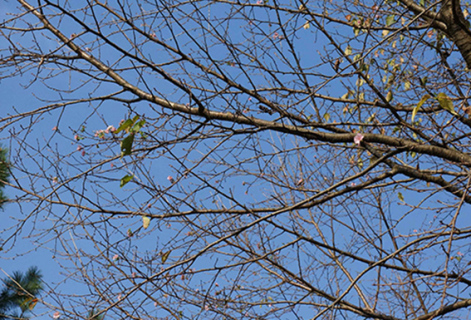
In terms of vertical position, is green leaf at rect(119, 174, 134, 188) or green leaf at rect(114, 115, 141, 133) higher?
green leaf at rect(114, 115, 141, 133)

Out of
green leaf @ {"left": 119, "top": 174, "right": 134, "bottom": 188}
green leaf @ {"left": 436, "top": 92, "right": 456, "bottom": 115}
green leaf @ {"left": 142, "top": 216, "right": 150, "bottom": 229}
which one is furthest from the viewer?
green leaf @ {"left": 142, "top": 216, "right": 150, "bottom": 229}

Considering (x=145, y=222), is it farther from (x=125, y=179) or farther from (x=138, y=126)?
(x=138, y=126)

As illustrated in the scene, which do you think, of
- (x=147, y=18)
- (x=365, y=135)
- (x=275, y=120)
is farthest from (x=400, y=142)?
(x=147, y=18)

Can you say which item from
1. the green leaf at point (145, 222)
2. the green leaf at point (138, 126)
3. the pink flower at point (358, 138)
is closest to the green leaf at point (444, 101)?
the pink flower at point (358, 138)

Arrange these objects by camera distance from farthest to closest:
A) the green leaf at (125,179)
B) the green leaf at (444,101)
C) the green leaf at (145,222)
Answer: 1. the green leaf at (145,222)
2. the green leaf at (125,179)
3. the green leaf at (444,101)

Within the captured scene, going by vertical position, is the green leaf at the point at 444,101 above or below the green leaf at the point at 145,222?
above

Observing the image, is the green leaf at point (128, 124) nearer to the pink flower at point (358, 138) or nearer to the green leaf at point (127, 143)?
the green leaf at point (127, 143)

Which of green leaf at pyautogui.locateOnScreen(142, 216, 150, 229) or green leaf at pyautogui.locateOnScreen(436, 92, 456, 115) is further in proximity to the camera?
green leaf at pyautogui.locateOnScreen(142, 216, 150, 229)

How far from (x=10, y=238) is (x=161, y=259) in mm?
1045

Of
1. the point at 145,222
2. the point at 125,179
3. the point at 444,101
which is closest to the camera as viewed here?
the point at 444,101

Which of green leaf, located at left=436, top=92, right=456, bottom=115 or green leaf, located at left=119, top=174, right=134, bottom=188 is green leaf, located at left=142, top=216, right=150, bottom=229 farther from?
green leaf, located at left=436, top=92, right=456, bottom=115

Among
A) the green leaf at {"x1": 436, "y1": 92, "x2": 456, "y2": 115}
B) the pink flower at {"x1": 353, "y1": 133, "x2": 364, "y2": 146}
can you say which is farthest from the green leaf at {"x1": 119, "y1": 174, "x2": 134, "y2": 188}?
the green leaf at {"x1": 436, "y1": 92, "x2": 456, "y2": 115}

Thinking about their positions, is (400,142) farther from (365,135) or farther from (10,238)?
(10,238)

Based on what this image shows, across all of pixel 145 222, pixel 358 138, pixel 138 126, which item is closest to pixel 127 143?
pixel 138 126
